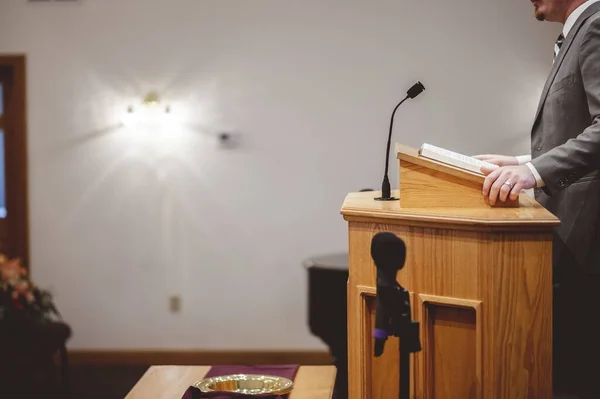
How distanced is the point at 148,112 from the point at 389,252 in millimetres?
4119

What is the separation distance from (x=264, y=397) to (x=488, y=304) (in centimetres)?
79

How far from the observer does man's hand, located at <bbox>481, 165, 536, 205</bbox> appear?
1.86 metres

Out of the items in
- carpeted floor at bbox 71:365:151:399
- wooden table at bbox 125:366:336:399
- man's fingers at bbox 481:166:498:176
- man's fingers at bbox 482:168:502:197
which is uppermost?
man's fingers at bbox 481:166:498:176

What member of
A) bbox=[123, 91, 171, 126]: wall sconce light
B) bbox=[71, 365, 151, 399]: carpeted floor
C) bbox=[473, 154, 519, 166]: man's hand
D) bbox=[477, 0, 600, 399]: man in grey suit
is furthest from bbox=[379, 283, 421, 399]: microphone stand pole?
bbox=[123, 91, 171, 126]: wall sconce light

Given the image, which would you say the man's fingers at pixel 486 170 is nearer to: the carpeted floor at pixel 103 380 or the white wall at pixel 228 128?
the white wall at pixel 228 128

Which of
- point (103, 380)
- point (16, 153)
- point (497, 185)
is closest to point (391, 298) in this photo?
point (497, 185)

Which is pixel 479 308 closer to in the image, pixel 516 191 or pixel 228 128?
pixel 516 191

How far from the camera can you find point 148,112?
5.32m

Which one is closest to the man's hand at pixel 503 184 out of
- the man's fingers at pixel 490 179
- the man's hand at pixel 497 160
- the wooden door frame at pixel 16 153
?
the man's fingers at pixel 490 179

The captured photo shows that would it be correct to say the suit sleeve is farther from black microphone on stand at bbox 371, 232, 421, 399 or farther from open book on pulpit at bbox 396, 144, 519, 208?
black microphone on stand at bbox 371, 232, 421, 399

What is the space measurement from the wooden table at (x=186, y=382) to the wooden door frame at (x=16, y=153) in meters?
3.28

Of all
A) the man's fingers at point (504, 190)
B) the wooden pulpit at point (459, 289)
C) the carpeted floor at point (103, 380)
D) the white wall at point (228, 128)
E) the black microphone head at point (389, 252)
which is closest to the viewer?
the black microphone head at point (389, 252)

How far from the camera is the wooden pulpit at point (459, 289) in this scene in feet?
5.54

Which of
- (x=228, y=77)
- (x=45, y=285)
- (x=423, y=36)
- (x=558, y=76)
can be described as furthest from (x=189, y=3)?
(x=558, y=76)
